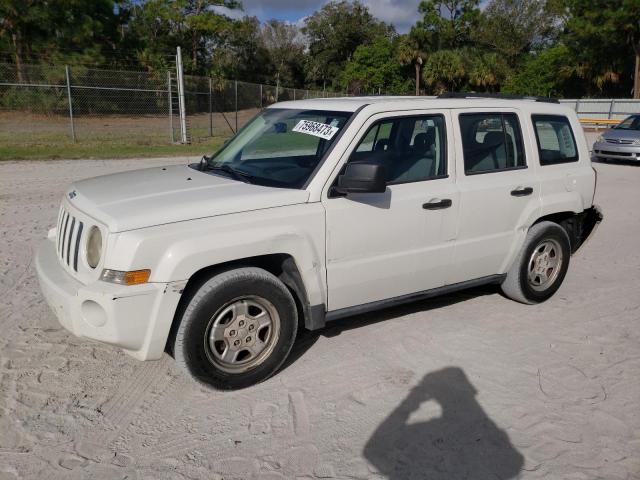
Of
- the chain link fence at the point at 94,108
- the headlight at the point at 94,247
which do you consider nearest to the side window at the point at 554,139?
the headlight at the point at 94,247

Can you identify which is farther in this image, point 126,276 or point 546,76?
point 546,76

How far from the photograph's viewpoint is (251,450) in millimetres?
3156

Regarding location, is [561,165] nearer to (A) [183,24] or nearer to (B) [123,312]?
(B) [123,312]

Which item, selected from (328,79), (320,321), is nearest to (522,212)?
(320,321)

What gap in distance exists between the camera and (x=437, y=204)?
431 cm

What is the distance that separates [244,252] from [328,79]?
194ft

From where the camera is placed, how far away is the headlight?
3.39 m

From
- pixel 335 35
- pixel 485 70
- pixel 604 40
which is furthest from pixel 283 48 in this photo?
pixel 604 40

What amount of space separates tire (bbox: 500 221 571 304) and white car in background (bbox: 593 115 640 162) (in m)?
12.8

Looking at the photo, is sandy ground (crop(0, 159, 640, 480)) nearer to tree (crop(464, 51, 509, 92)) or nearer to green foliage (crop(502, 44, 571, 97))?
green foliage (crop(502, 44, 571, 97))

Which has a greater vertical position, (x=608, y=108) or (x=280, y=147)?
(x=280, y=147)

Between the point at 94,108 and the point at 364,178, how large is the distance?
21.5m

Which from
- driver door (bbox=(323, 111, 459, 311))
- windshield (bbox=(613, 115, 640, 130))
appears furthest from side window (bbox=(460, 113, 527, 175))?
windshield (bbox=(613, 115, 640, 130))

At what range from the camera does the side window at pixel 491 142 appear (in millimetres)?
4574
